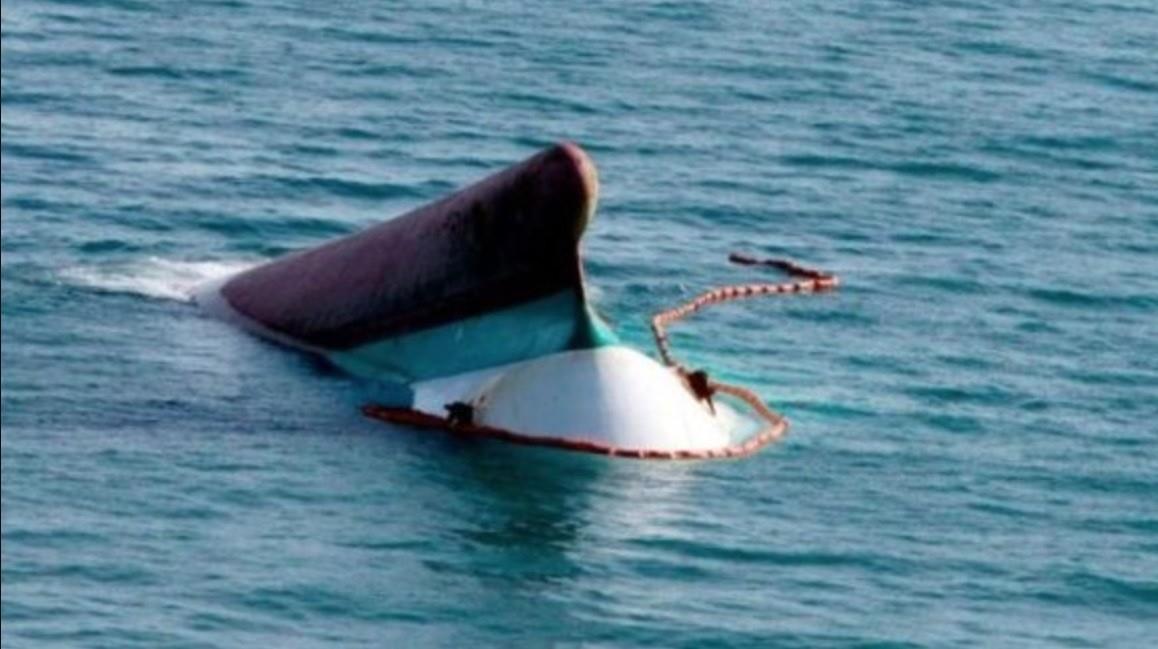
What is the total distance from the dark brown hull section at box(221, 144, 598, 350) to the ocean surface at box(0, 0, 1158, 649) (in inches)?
69.5

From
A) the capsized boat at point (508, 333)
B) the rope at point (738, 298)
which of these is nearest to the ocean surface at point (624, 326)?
the rope at point (738, 298)

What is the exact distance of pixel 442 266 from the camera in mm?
99375

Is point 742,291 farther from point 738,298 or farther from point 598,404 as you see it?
point 598,404

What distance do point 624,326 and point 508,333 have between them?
8.61 m

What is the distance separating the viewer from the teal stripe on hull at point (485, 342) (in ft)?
319

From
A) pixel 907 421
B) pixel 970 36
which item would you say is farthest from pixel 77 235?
pixel 970 36

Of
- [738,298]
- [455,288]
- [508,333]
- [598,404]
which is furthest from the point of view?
[738,298]

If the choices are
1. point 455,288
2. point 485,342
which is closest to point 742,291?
point 455,288

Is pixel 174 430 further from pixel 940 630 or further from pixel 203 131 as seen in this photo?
pixel 203 131

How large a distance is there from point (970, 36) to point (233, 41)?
30.3 meters

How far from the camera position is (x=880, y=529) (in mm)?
91438

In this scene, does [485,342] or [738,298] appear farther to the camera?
[738,298]

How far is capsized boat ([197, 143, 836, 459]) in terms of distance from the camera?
9562cm

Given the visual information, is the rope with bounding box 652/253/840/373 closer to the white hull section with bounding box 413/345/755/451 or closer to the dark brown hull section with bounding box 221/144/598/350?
the white hull section with bounding box 413/345/755/451
